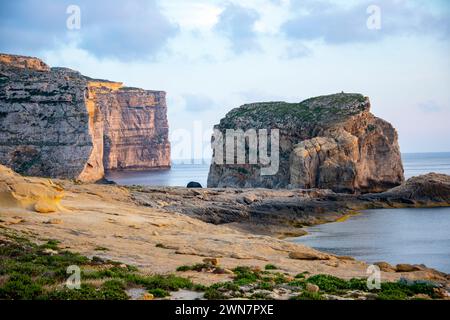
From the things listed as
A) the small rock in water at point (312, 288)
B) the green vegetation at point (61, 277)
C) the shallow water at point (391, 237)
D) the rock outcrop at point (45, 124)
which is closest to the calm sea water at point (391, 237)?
the shallow water at point (391, 237)

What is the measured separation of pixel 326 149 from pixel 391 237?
37.9 m

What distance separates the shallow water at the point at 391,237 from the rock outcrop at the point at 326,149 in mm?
16472

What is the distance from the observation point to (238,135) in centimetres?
10594

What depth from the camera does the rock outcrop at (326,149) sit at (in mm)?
90188

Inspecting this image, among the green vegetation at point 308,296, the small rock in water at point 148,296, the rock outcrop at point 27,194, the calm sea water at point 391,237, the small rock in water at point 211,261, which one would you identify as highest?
the rock outcrop at point 27,194

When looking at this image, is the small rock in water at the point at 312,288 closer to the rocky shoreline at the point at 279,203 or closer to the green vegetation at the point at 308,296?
the green vegetation at the point at 308,296

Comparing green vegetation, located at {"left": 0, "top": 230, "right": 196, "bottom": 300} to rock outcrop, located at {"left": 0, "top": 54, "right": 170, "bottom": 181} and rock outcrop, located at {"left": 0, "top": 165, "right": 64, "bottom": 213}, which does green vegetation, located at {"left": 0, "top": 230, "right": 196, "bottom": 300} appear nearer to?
rock outcrop, located at {"left": 0, "top": 165, "right": 64, "bottom": 213}

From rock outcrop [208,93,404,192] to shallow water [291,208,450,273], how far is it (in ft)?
54.0

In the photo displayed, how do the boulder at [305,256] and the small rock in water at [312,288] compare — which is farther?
the boulder at [305,256]

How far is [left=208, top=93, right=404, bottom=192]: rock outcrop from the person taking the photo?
296 feet

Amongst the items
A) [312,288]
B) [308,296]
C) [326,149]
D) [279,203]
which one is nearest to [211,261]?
[312,288]

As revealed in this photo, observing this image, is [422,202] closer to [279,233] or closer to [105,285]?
[279,233]
